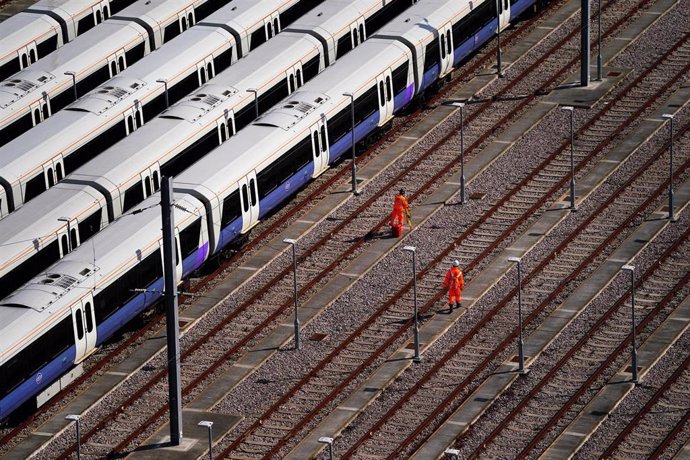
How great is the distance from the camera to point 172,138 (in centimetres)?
7725

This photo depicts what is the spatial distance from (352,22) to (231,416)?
29285mm

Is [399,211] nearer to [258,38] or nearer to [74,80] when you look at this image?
[74,80]

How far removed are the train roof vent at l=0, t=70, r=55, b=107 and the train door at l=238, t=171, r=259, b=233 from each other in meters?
12.8

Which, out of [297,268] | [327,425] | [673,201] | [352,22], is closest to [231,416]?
[327,425]

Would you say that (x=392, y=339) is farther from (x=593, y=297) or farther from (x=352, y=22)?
(x=352, y=22)

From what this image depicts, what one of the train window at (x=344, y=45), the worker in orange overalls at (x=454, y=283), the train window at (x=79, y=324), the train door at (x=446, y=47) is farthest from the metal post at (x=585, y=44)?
the train window at (x=79, y=324)

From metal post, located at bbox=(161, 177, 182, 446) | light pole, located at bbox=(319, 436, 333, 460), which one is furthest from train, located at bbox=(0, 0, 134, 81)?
light pole, located at bbox=(319, 436, 333, 460)

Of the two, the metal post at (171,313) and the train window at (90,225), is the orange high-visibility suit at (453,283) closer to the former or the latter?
the metal post at (171,313)

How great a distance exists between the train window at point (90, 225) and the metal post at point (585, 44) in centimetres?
2550

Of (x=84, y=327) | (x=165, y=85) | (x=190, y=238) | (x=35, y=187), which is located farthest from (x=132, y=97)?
(x=84, y=327)

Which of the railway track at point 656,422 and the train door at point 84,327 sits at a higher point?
the train door at point 84,327

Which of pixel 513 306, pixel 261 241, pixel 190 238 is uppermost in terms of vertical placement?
pixel 190 238

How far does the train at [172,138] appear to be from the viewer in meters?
70.5

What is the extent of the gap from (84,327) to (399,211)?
48.2ft
